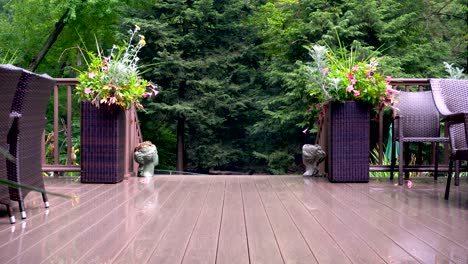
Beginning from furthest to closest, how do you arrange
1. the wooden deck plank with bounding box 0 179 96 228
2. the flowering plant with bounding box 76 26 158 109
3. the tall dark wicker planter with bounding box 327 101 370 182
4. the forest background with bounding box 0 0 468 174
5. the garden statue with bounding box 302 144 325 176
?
the forest background with bounding box 0 0 468 174, the garden statue with bounding box 302 144 325 176, the tall dark wicker planter with bounding box 327 101 370 182, the flowering plant with bounding box 76 26 158 109, the wooden deck plank with bounding box 0 179 96 228

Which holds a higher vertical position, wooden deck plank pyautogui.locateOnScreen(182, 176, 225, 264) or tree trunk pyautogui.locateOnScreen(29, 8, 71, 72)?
tree trunk pyautogui.locateOnScreen(29, 8, 71, 72)

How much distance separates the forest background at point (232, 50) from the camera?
14.9 metres

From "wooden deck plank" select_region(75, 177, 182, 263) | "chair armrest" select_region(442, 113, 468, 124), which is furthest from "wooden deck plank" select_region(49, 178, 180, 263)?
"chair armrest" select_region(442, 113, 468, 124)

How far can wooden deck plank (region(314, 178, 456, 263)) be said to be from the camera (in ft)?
6.80

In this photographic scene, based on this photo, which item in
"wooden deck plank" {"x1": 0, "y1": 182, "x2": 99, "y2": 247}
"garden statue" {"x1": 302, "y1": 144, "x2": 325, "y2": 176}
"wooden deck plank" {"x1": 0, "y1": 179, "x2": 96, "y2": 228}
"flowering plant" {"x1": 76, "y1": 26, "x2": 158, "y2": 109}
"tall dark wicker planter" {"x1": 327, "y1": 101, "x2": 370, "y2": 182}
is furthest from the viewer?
"garden statue" {"x1": 302, "y1": 144, "x2": 325, "y2": 176}

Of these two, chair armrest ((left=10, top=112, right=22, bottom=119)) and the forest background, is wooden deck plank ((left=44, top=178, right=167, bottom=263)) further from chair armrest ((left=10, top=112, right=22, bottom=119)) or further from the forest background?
the forest background

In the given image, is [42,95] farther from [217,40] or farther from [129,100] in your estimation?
[217,40]

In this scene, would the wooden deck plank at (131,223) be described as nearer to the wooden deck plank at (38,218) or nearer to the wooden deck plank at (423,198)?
the wooden deck plank at (38,218)

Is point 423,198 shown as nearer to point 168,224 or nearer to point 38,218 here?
point 168,224

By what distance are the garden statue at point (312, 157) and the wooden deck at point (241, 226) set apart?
0.88m

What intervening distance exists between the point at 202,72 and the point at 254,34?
225 centimetres

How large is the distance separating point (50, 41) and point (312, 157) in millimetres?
13699

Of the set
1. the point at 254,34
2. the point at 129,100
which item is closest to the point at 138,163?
the point at 129,100

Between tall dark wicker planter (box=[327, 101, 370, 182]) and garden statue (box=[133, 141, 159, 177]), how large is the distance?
1.80 m
